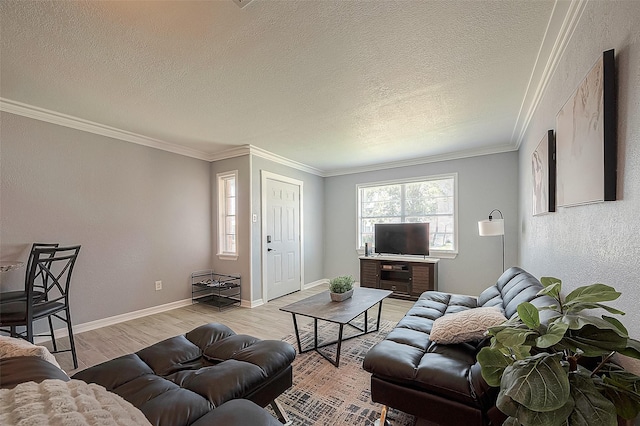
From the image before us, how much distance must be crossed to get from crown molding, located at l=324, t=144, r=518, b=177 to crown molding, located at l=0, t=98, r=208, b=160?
2.94m

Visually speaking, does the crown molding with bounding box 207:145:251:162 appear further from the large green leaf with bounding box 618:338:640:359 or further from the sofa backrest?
the large green leaf with bounding box 618:338:640:359

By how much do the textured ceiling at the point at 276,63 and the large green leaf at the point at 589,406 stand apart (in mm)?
1813

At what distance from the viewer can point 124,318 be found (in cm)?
343

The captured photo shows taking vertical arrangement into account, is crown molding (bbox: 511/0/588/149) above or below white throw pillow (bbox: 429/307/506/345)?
above

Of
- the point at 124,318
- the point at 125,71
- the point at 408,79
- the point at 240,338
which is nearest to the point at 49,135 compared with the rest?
the point at 125,71

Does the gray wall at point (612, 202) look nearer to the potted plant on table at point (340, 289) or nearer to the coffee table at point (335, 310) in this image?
the coffee table at point (335, 310)

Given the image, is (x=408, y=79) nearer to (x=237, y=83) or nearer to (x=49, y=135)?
(x=237, y=83)

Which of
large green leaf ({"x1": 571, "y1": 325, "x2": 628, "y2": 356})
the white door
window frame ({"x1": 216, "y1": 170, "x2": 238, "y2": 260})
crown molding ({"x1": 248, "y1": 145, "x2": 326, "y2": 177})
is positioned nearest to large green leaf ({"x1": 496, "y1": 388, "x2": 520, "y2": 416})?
large green leaf ({"x1": 571, "y1": 325, "x2": 628, "y2": 356})

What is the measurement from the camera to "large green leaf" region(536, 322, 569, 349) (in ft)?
2.32

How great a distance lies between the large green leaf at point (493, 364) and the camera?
2.99 feet

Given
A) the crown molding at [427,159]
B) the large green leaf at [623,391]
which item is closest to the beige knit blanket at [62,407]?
the large green leaf at [623,391]

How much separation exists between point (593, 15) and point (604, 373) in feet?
5.25

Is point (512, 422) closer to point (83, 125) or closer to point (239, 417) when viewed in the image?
point (239, 417)

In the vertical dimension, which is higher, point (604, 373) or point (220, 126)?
point (220, 126)
